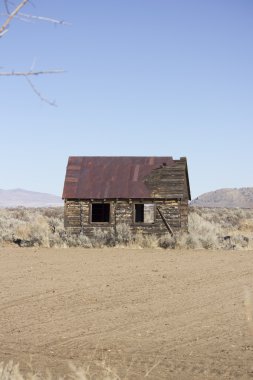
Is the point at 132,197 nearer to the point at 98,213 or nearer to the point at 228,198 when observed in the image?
the point at 98,213

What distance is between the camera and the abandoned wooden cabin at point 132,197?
24.9 m

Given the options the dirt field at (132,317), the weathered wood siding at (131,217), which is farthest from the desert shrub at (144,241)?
the dirt field at (132,317)

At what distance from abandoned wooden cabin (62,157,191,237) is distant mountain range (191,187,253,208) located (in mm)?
101396

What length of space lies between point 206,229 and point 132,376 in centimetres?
2170

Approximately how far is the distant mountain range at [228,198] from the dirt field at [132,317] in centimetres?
11181

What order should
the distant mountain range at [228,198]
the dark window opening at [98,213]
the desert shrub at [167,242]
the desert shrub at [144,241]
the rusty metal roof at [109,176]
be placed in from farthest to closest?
the distant mountain range at [228,198] → the dark window opening at [98,213] → the rusty metal roof at [109,176] → the desert shrub at [144,241] → the desert shrub at [167,242]

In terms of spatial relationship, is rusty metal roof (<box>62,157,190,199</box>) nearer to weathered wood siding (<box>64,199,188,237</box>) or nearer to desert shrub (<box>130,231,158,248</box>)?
weathered wood siding (<box>64,199,188,237</box>)

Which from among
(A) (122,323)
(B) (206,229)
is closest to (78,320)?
(A) (122,323)

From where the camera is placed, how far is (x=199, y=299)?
37.9ft

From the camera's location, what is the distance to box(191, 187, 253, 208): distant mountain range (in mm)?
129375

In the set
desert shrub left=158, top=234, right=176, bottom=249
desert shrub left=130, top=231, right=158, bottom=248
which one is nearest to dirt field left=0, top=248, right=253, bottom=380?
desert shrub left=158, top=234, right=176, bottom=249

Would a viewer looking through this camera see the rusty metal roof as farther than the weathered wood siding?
Yes

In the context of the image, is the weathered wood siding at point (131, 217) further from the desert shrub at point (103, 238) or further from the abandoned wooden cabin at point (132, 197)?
the desert shrub at point (103, 238)

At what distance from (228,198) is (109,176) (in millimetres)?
112327
